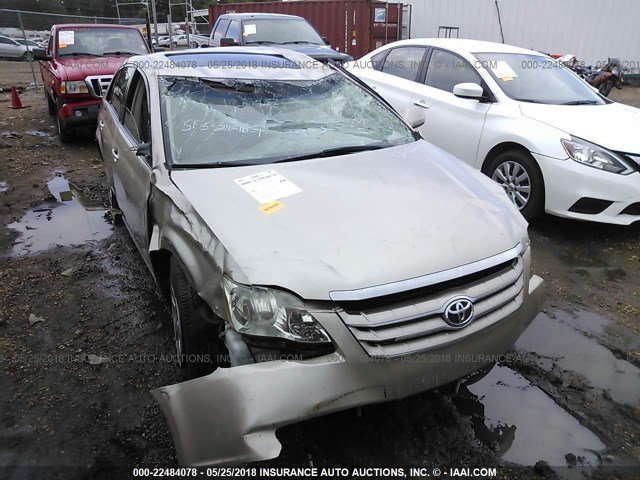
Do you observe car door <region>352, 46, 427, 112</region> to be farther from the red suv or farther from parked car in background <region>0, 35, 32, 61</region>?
parked car in background <region>0, 35, 32, 61</region>

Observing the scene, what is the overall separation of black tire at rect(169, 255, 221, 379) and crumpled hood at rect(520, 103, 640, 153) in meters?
3.58

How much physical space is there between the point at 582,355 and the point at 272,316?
2092mm

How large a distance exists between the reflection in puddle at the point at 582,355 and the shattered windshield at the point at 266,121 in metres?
1.50

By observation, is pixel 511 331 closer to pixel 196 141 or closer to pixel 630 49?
pixel 196 141

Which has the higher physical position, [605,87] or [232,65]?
[232,65]

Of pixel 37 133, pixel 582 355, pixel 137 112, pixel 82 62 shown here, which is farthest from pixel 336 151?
pixel 37 133

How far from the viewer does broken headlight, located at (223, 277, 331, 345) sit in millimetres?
1843

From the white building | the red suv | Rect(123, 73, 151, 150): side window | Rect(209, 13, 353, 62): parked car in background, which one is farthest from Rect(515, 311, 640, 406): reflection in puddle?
the white building

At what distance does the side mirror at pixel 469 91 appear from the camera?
4762 millimetres

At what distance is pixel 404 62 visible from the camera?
6.05 meters

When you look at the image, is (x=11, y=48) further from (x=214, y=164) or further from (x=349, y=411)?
(x=349, y=411)

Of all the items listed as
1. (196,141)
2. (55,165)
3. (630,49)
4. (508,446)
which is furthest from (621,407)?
(630,49)

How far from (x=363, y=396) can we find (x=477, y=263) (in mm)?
734

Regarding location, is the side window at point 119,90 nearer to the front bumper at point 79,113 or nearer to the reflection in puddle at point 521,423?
the front bumper at point 79,113
